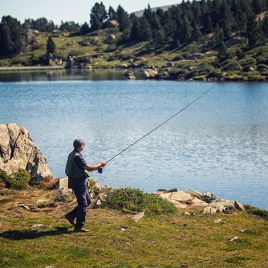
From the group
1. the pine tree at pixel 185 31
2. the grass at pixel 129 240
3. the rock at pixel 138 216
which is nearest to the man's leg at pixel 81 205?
the grass at pixel 129 240

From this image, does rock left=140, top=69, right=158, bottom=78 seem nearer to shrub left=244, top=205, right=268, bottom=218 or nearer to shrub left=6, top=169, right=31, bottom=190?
shrub left=6, top=169, right=31, bottom=190

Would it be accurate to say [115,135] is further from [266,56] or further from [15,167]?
Answer: [266,56]

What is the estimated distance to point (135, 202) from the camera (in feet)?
55.3

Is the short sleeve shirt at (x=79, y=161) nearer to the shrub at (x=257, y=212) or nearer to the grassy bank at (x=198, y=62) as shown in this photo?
the shrub at (x=257, y=212)

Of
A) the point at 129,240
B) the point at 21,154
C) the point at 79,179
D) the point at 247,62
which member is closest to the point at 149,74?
the point at 247,62

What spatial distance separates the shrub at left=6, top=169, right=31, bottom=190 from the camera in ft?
65.7

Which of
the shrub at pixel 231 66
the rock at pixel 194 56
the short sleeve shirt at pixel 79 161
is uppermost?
the rock at pixel 194 56

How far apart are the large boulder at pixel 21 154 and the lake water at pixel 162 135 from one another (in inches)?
227

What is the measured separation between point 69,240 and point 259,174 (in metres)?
18.7

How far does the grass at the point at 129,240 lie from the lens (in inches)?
464

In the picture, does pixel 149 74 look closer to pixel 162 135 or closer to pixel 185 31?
pixel 185 31

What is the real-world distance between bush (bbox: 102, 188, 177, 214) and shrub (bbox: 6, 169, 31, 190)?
4.69 meters

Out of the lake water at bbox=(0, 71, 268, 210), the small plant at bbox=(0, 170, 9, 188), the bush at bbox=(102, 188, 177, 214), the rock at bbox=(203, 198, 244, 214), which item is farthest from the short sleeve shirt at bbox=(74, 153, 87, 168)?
the lake water at bbox=(0, 71, 268, 210)

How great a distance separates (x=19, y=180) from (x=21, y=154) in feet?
8.45
